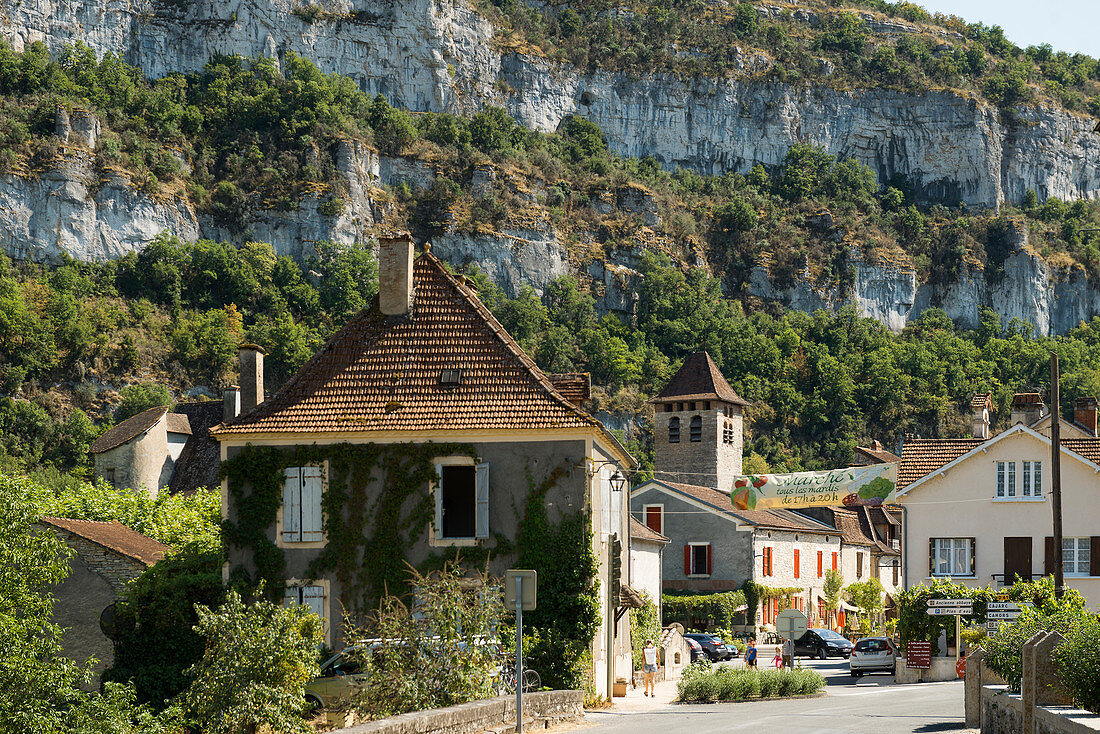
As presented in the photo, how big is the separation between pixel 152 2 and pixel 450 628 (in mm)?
136894

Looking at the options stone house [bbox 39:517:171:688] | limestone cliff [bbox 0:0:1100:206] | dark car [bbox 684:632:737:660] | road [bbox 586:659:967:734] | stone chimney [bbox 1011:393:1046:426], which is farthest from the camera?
limestone cliff [bbox 0:0:1100:206]

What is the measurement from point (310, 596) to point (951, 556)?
76.5 ft

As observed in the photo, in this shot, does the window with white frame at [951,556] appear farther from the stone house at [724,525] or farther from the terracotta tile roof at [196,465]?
the terracotta tile roof at [196,465]

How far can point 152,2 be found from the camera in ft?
462

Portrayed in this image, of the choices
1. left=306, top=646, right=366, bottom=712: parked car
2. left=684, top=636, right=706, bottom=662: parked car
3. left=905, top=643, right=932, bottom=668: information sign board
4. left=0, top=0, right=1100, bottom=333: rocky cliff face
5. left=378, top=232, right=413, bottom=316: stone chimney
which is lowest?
left=684, top=636, right=706, bottom=662: parked car

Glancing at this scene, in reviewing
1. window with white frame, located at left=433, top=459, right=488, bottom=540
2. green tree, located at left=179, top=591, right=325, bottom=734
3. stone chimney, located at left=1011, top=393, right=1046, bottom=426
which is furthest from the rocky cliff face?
green tree, located at left=179, top=591, right=325, bottom=734

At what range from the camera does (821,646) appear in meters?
49.6

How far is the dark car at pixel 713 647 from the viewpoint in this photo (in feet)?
153

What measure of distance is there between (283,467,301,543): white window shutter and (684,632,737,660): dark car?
80.1 feet

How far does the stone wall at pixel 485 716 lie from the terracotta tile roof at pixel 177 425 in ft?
150

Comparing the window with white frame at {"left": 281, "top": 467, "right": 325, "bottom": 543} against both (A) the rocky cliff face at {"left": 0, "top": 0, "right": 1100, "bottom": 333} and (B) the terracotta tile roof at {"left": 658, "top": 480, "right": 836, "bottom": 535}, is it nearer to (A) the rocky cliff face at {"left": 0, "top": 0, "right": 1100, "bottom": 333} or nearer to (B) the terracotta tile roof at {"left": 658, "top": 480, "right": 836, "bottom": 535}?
(B) the terracotta tile roof at {"left": 658, "top": 480, "right": 836, "bottom": 535}

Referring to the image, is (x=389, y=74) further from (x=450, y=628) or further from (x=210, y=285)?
(x=450, y=628)

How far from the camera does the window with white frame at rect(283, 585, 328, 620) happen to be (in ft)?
82.9

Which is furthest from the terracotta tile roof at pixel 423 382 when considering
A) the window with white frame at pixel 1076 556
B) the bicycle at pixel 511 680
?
the window with white frame at pixel 1076 556
